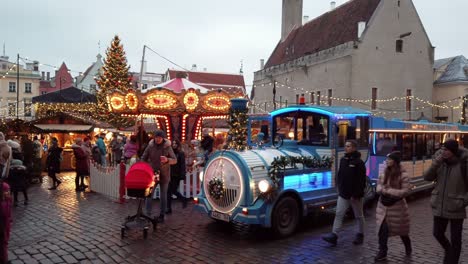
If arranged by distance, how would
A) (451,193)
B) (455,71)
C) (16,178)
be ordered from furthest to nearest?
(455,71)
(16,178)
(451,193)

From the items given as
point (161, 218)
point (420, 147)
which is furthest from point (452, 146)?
point (420, 147)

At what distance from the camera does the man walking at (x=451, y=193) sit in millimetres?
5520

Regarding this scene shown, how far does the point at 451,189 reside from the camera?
18.2 feet

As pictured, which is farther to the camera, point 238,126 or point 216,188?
point 238,126

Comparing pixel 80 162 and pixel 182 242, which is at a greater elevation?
pixel 80 162

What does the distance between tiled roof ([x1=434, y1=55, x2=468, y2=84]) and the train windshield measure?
103ft

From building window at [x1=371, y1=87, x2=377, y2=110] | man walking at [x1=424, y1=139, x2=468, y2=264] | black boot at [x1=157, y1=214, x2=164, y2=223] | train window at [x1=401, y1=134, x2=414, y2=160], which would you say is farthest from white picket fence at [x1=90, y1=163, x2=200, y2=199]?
building window at [x1=371, y1=87, x2=377, y2=110]

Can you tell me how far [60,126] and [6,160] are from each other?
1416 cm

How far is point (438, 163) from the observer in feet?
18.8

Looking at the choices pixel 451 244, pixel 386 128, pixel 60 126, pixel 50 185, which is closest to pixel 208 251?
pixel 451 244

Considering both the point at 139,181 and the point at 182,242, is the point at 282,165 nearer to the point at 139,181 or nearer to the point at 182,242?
the point at 182,242

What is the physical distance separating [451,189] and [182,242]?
4.43 m

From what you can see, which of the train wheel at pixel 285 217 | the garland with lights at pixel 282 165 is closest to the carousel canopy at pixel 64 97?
the garland with lights at pixel 282 165

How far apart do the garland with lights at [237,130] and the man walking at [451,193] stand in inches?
148
